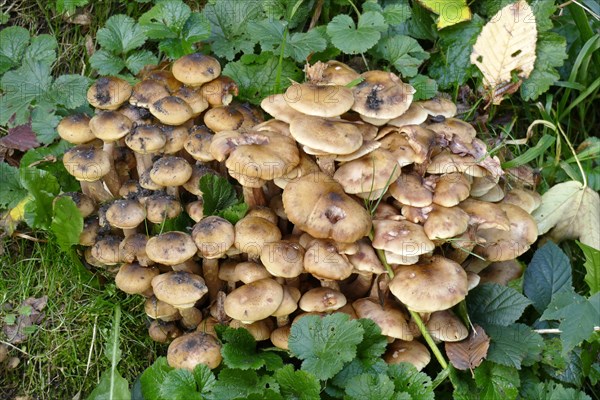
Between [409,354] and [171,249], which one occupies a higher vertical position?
[171,249]

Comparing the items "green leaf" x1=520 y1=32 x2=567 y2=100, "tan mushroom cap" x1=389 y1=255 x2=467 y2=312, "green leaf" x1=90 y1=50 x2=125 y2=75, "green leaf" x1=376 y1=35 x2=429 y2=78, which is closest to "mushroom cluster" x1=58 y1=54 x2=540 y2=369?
"tan mushroom cap" x1=389 y1=255 x2=467 y2=312

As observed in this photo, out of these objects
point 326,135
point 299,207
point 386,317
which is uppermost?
point 326,135

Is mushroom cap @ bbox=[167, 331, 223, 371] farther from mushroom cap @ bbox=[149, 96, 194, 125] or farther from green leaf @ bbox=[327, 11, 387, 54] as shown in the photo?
green leaf @ bbox=[327, 11, 387, 54]

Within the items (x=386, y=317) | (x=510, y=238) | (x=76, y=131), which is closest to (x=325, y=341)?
(x=386, y=317)

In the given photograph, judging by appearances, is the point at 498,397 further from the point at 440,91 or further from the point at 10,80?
the point at 10,80

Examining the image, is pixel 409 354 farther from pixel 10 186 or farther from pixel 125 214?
pixel 10 186

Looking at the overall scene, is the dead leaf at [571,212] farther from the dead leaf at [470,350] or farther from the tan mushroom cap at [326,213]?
the tan mushroom cap at [326,213]
